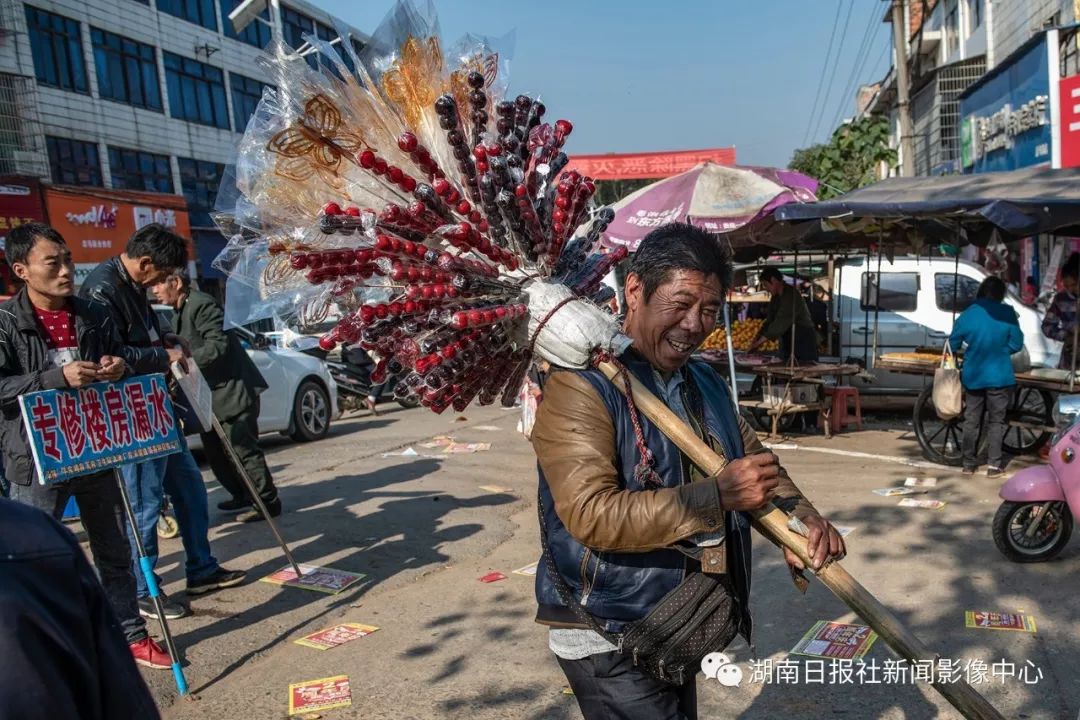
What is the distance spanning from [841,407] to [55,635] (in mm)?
9574

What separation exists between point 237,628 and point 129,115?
2422cm

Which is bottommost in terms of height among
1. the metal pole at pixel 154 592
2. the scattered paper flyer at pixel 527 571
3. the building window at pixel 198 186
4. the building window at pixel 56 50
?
the scattered paper flyer at pixel 527 571

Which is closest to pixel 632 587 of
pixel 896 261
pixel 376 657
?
pixel 376 657

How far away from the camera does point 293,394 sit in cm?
1026

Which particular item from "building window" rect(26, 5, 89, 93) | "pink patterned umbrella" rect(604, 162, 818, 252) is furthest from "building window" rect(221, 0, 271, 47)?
"pink patterned umbrella" rect(604, 162, 818, 252)

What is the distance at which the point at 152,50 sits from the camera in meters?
25.7

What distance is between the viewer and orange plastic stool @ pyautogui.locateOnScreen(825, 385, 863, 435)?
9.65 meters

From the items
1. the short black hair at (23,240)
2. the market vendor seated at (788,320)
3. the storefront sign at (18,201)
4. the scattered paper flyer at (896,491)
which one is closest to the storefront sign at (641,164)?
the storefront sign at (18,201)

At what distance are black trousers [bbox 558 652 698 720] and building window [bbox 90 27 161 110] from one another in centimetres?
2616

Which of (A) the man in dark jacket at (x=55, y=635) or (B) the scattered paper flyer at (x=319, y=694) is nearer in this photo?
(A) the man in dark jacket at (x=55, y=635)

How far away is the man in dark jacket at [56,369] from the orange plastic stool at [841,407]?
25.5 ft

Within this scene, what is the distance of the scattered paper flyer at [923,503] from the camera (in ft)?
21.1

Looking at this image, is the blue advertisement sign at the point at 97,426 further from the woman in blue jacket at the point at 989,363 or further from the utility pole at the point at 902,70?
the utility pole at the point at 902,70

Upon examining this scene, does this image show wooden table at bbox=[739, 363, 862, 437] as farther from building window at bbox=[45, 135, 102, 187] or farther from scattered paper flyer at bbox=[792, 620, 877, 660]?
building window at bbox=[45, 135, 102, 187]
